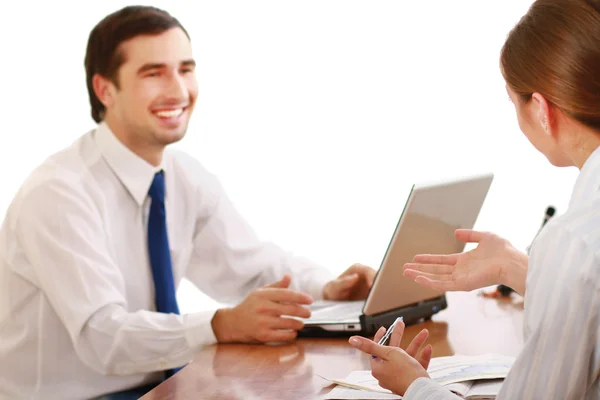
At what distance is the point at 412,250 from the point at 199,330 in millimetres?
543

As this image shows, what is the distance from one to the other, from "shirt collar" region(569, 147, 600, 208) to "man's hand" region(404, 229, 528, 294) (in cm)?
34

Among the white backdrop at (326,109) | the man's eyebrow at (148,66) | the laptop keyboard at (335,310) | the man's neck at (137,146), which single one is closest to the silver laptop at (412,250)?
the laptop keyboard at (335,310)

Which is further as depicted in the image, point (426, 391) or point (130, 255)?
point (130, 255)

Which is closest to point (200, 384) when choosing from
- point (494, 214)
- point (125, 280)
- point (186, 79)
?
point (125, 280)

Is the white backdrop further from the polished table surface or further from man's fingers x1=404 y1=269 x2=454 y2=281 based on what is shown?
man's fingers x1=404 y1=269 x2=454 y2=281

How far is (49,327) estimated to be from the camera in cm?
212

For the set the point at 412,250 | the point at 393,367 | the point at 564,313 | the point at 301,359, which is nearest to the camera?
the point at 564,313

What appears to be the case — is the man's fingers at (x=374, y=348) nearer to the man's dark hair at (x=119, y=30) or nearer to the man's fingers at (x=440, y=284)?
the man's fingers at (x=440, y=284)

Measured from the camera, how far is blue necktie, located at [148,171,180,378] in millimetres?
2230

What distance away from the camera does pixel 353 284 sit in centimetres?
219

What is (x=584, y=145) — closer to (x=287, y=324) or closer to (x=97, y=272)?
(x=287, y=324)

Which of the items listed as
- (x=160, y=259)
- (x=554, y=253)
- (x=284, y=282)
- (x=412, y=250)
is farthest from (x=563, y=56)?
(x=160, y=259)

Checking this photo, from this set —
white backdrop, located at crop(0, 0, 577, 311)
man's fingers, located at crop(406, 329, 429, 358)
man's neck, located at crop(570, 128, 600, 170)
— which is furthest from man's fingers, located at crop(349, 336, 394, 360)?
white backdrop, located at crop(0, 0, 577, 311)

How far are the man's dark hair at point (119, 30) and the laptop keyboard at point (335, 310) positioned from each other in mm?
907
